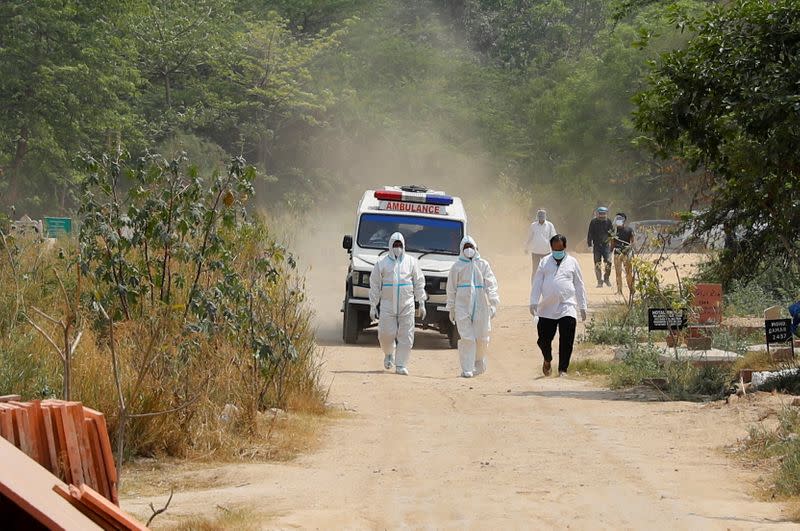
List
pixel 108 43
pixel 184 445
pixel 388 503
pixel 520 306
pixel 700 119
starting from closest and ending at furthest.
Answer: pixel 388 503, pixel 184 445, pixel 700 119, pixel 520 306, pixel 108 43

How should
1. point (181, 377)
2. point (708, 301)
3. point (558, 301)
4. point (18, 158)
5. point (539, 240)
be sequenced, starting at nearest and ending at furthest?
point (181, 377) < point (558, 301) < point (708, 301) < point (539, 240) < point (18, 158)

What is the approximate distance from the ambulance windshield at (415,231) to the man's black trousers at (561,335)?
430cm

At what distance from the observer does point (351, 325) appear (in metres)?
20.0

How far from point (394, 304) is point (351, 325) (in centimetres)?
332

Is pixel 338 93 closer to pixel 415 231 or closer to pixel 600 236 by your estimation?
pixel 600 236

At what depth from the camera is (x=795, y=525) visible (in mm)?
7551

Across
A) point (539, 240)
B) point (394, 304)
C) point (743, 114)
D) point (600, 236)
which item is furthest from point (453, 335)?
point (743, 114)

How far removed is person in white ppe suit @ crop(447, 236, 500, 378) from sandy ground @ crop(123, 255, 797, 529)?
1325 millimetres

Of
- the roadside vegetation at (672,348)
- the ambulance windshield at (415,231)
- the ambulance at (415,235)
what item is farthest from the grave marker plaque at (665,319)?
the ambulance windshield at (415,231)

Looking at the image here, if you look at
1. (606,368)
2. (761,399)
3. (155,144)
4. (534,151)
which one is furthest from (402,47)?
(761,399)

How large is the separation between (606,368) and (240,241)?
5294 millimetres

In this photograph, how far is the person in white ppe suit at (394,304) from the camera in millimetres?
16625

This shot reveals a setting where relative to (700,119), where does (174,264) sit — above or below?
below

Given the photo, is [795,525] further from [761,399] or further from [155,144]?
[155,144]
